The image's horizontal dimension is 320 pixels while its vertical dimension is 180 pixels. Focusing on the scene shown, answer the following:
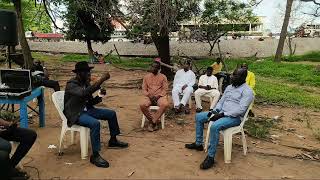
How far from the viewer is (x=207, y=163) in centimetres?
576

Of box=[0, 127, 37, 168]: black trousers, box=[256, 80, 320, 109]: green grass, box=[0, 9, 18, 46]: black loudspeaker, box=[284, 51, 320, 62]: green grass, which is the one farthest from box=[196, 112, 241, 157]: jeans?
box=[284, 51, 320, 62]: green grass

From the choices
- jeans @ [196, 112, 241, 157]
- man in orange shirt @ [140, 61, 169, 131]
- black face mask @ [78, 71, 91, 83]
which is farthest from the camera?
man in orange shirt @ [140, 61, 169, 131]

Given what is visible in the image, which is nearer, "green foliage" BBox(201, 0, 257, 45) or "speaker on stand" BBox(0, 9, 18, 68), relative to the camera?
"speaker on stand" BBox(0, 9, 18, 68)

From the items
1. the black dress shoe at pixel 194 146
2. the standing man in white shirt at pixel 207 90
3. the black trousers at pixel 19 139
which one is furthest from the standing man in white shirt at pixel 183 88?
the black trousers at pixel 19 139

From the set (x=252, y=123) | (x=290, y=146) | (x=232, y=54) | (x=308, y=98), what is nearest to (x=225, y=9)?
(x=232, y=54)

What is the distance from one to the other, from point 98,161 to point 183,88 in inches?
175

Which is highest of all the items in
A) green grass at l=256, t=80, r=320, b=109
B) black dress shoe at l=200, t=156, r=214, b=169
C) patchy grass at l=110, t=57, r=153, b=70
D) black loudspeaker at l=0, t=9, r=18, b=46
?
black loudspeaker at l=0, t=9, r=18, b=46

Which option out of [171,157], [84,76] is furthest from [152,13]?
[171,157]

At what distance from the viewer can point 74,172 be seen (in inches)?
217

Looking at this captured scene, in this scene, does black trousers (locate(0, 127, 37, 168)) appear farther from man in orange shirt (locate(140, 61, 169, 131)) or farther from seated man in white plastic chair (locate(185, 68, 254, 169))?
man in orange shirt (locate(140, 61, 169, 131))

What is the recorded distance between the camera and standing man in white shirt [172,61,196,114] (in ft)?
30.9

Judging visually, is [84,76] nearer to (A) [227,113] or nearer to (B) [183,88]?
(A) [227,113]

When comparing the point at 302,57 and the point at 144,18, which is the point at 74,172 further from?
the point at 302,57

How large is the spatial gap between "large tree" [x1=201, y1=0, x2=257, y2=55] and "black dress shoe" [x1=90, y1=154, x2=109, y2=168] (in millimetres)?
18420
